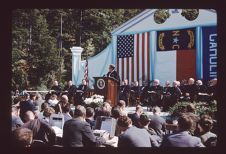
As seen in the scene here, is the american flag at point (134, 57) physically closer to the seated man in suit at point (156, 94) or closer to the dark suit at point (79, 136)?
the seated man in suit at point (156, 94)

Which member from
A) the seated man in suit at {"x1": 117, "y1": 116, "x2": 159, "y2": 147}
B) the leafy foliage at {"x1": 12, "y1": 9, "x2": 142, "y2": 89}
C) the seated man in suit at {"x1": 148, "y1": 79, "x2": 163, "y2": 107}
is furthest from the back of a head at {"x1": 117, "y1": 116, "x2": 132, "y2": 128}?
the leafy foliage at {"x1": 12, "y1": 9, "x2": 142, "y2": 89}

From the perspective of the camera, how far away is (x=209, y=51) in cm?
1452

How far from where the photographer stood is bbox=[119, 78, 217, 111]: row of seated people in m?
11.5

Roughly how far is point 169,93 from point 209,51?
3165 millimetres

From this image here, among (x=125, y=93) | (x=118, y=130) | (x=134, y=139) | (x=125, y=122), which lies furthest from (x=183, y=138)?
(x=125, y=93)

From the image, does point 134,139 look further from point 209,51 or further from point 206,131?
point 209,51

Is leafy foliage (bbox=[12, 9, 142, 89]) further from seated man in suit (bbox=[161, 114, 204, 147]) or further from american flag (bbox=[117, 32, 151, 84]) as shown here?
seated man in suit (bbox=[161, 114, 204, 147])

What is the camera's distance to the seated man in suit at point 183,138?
4188mm

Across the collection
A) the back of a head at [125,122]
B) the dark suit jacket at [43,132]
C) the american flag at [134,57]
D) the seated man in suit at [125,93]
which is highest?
the american flag at [134,57]

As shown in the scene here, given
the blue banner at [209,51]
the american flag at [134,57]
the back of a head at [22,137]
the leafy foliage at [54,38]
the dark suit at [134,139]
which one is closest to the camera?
the back of a head at [22,137]

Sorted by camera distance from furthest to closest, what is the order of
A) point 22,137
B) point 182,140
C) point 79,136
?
point 79,136 < point 182,140 < point 22,137

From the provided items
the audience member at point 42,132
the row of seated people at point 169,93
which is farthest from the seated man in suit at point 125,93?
the audience member at point 42,132

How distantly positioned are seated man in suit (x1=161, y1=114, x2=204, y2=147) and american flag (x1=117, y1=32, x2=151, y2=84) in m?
11.9

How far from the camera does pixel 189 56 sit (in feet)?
48.9
